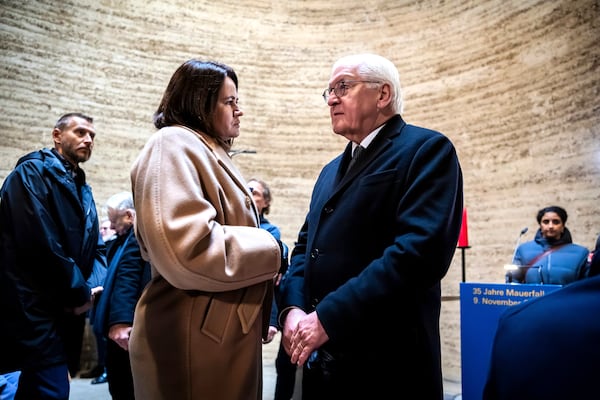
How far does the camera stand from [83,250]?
2775 millimetres

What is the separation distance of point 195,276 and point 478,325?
2407 millimetres

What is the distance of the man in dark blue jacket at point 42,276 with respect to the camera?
234 cm

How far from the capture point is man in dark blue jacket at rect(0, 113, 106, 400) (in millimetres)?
2340

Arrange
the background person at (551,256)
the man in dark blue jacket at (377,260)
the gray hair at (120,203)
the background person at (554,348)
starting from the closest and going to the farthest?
the background person at (554,348) → the man in dark blue jacket at (377,260) → the gray hair at (120,203) → the background person at (551,256)

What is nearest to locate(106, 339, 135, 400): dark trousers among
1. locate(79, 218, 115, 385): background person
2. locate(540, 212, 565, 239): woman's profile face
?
locate(79, 218, 115, 385): background person

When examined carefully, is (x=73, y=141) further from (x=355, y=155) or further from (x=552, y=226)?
(x=552, y=226)

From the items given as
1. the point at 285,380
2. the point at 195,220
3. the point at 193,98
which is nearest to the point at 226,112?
the point at 193,98

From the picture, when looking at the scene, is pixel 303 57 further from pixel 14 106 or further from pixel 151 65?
pixel 14 106

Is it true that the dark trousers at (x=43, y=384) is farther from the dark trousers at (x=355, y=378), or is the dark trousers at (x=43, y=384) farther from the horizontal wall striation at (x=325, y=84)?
the horizontal wall striation at (x=325, y=84)

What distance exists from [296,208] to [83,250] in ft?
15.8

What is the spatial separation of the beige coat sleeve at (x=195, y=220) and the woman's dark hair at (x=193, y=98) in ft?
0.37

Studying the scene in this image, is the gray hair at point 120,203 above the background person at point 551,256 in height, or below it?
above

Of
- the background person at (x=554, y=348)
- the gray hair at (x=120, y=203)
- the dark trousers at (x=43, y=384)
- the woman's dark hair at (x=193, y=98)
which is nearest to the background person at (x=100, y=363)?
the gray hair at (x=120, y=203)

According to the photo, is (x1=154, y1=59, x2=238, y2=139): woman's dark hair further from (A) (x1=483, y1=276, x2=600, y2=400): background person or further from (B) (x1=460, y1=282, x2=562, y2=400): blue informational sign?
(B) (x1=460, y1=282, x2=562, y2=400): blue informational sign
